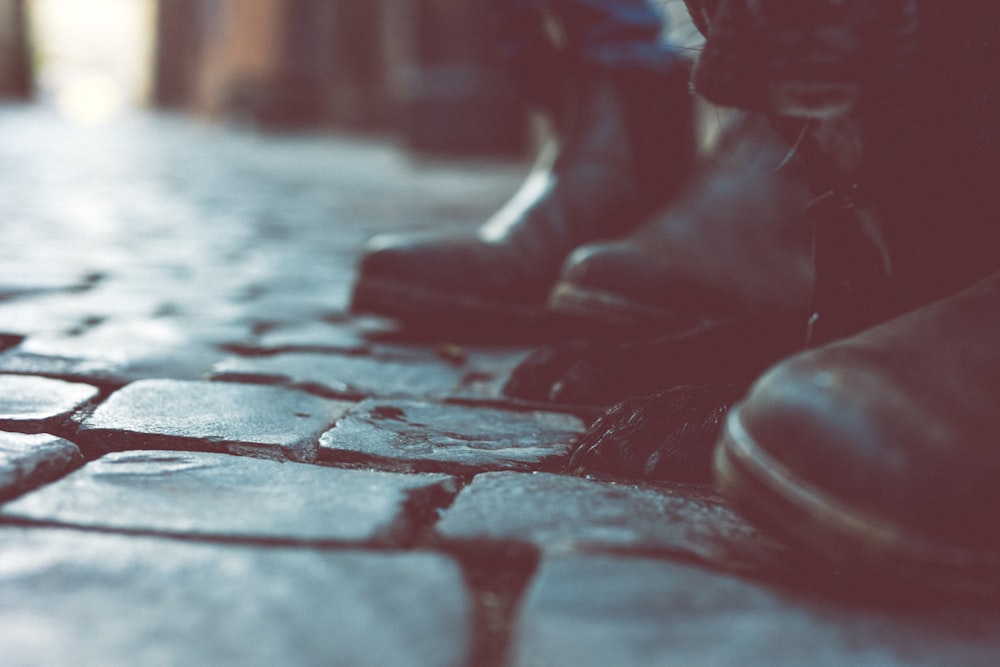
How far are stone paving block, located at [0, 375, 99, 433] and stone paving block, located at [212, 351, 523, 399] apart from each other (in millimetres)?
216

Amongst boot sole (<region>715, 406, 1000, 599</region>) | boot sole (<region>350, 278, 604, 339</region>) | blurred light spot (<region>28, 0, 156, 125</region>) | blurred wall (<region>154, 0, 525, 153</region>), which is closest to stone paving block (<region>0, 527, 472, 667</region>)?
boot sole (<region>715, 406, 1000, 599</region>)

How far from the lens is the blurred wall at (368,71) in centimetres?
792

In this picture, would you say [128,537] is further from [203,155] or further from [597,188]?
[203,155]

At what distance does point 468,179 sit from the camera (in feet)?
21.7

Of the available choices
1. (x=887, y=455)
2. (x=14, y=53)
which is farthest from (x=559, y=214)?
(x=14, y=53)

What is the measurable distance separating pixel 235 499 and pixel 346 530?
0.46 feet

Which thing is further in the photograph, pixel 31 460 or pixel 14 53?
pixel 14 53

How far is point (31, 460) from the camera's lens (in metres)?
1.00

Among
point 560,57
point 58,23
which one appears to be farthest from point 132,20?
point 560,57

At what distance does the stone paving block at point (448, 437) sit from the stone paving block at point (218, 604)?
30 cm

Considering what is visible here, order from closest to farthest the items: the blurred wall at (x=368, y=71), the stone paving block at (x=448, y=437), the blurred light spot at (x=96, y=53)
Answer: the stone paving block at (x=448, y=437) → the blurred wall at (x=368, y=71) → the blurred light spot at (x=96, y=53)

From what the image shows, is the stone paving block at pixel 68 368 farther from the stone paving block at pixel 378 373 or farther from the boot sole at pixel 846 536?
the boot sole at pixel 846 536

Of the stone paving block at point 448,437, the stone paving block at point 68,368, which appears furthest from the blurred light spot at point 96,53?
the stone paving block at point 448,437

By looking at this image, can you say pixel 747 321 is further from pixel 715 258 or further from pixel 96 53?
pixel 96 53
